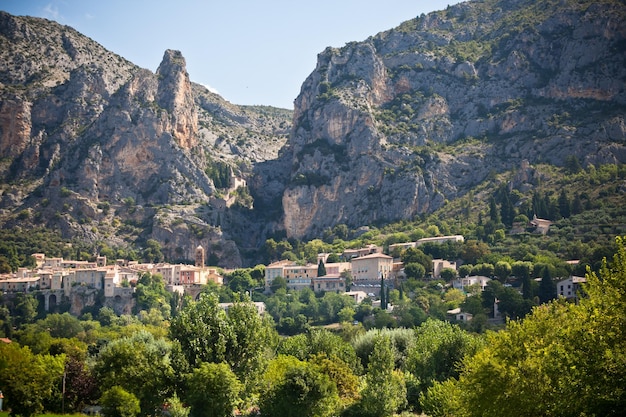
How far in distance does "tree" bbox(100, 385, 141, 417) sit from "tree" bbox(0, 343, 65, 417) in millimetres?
5759

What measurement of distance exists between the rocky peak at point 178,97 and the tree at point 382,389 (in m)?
125

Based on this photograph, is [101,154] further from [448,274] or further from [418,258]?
[448,274]

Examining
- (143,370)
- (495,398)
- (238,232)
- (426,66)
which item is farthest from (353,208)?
(495,398)

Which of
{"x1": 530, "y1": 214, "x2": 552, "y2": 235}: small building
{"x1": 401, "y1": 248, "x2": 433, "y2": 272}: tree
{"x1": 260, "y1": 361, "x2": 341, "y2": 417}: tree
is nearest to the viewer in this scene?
{"x1": 260, "y1": 361, "x2": 341, "y2": 417}: tree

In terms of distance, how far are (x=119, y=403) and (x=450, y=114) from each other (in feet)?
457

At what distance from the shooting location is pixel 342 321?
114 metres

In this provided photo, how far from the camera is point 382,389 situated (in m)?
56.5

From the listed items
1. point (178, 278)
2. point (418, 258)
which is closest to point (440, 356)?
point (418, 258)

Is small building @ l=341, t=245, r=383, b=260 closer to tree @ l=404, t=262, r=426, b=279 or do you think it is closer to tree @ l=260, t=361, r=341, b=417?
tree @ l=404, t=262, r=426, b=279

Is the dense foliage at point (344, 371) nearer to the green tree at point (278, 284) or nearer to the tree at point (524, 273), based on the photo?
the tree at point (524, 273)

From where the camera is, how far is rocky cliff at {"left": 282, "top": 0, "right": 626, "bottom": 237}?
159 meters

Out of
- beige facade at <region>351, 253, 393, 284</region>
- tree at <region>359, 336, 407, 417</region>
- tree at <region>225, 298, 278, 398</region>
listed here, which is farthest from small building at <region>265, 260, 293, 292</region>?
tree at <region>359, 336, 407, 417</region>

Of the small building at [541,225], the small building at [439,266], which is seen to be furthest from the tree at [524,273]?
the small building at [541,225]

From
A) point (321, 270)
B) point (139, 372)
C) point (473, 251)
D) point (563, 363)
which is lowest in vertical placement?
point (139, 372)
